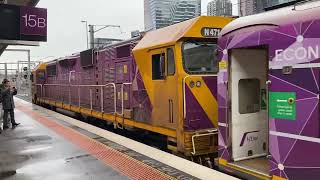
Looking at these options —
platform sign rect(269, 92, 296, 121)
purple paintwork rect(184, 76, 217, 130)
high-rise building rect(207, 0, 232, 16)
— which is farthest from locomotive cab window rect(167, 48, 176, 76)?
high-rise building rect(207, 0, 232, 16)

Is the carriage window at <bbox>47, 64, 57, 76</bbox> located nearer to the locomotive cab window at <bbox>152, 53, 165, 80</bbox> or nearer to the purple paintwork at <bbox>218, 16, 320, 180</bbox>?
the locomotive cab window at <bbox>152, 53, 165, 80</bbox>

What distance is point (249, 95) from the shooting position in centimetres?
651

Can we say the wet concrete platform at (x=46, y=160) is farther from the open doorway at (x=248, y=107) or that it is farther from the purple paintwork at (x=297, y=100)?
the purple paintwork at (x=297, y=100)

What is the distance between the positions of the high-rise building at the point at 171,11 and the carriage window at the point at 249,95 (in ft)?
33.9

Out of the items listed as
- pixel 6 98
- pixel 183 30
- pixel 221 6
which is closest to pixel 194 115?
pixel 183 30

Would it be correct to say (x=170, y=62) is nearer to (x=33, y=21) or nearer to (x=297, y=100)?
(x=297, y=100)

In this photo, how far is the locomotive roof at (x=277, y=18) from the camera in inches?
191

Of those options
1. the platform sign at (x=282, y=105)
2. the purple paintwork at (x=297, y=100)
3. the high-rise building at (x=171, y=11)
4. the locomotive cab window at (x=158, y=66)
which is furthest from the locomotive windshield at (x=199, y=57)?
the high-rise building at (x=171, y=11)

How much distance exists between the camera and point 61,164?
23.7 feet

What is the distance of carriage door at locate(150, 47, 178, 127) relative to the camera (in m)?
8.05

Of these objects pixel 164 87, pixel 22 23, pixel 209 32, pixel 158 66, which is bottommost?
pixel 164 87

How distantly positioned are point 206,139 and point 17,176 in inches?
136

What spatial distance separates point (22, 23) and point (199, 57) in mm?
6245

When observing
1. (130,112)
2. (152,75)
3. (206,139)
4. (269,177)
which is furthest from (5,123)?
(269,177)
